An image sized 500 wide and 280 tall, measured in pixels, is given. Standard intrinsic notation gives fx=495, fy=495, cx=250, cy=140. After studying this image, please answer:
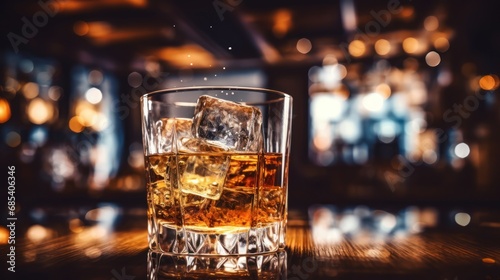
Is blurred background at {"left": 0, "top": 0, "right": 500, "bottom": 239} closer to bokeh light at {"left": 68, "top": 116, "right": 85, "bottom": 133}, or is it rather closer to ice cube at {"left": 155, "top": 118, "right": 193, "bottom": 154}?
bokeh light at {"left": 68, "top": 116, "right": 85, "bottom": 133}

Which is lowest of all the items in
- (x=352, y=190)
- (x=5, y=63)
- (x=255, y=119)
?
(x=352, y=190)

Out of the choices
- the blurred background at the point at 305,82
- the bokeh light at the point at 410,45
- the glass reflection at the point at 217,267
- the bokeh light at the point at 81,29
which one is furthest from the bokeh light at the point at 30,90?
the glass reflection at the point at 217,267

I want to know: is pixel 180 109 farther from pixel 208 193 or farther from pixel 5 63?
pixel 5 63

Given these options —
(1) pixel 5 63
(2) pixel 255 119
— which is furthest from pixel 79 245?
(1) pixel 5 63

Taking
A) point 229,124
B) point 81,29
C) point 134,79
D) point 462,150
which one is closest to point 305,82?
point 462,150

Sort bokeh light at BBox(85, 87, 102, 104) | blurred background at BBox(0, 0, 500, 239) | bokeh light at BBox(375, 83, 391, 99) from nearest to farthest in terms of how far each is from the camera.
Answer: blurred background at BBox(0, 0, 500, 239)
bokeh light at BBox(375, 83, 391, 99)
bokeh light at BBox(85, 87, 102, 104)

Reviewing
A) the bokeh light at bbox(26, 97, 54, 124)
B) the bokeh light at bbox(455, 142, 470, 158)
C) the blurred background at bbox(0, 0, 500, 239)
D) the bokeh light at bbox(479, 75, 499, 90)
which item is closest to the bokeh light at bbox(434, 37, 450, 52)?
the blurred background at bbox(0, 0, 500, 239)
